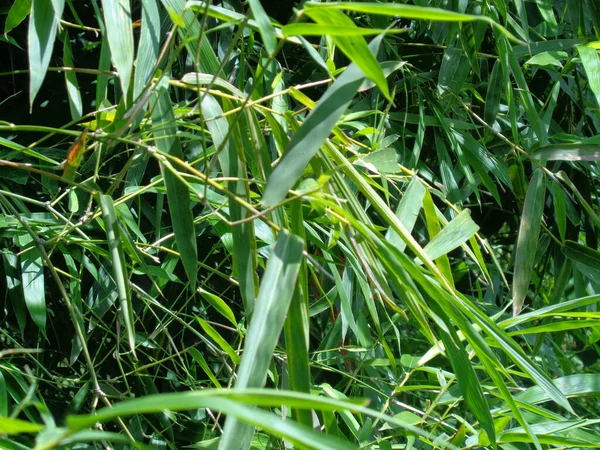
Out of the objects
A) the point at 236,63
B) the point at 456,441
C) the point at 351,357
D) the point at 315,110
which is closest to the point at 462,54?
the point at 236,63

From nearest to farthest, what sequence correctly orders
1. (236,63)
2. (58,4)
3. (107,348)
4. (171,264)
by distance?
(58,4) → (171,264) → (236,63) → (107,348)

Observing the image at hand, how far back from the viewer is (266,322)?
0.37m

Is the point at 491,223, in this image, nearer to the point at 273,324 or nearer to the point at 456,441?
the point at 456,441

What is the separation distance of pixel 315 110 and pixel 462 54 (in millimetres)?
640

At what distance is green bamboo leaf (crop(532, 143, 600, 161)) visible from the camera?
75 cm

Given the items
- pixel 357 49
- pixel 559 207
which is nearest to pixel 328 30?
pixel 357 49

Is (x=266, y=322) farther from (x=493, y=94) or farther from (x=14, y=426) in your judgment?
(x=493, y=94)

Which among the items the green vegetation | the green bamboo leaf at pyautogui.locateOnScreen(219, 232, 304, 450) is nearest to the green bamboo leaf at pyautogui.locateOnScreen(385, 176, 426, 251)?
the green vegetation

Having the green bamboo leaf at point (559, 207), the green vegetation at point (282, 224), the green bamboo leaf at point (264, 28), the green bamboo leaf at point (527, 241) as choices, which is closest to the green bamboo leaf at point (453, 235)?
the green vegetation at point (282, 224)

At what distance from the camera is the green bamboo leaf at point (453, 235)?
0.57 metres

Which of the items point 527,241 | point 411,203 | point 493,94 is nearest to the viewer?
point 411,203

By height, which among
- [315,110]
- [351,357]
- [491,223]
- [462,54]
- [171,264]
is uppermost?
[315,110]

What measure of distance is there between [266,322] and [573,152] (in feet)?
1.65

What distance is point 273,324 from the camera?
1.22ft
